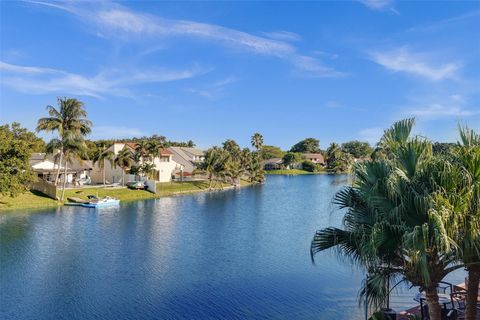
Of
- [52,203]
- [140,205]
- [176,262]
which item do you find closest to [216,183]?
[140,205]

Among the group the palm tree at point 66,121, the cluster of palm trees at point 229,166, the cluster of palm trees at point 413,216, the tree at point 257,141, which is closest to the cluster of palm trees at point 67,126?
the palm tree at point 66,121

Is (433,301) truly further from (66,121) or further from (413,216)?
(66,121)

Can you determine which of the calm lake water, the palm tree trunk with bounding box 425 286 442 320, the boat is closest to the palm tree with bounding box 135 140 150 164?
the boat

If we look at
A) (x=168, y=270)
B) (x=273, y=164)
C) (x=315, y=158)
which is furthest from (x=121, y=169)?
(x=315, y=158)

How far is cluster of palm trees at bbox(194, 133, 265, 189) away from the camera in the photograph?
87.8 meters

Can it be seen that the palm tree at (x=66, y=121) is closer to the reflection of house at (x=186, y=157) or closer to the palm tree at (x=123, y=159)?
the palm tree at (x=123, y=159)

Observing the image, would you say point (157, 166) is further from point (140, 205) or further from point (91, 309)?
point (91, 309)

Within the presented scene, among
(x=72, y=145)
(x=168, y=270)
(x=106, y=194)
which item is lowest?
(x=168, y=270)

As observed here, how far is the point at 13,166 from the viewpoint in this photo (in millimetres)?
47688

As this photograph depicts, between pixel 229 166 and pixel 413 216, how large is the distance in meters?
82.4

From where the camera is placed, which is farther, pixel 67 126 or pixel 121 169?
pixel 121 169

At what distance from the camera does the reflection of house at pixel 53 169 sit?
7056 cm

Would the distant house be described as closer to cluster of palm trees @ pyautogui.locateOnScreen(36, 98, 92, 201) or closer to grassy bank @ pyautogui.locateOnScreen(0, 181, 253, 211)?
grassy bank @ pyautogui.locateOnScreen(0, 181, 253, 211)

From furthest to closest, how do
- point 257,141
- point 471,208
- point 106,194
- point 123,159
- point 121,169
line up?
point 257,141, point 121,169, point 123,159, point 106,194, point 471,208
